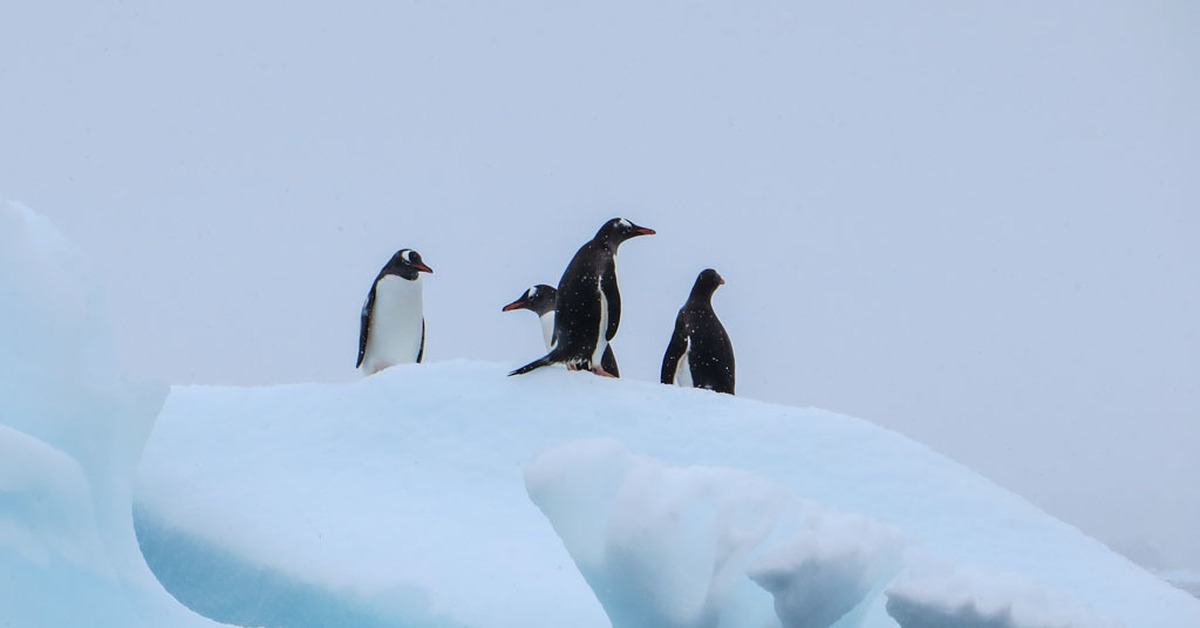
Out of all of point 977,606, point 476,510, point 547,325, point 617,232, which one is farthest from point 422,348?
point 977,606

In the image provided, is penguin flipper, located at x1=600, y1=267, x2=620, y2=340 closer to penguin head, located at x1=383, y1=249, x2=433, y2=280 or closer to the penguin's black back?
the penguin's black back

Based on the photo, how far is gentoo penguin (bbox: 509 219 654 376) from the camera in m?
5.25

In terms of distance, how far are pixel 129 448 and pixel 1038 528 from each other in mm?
3409

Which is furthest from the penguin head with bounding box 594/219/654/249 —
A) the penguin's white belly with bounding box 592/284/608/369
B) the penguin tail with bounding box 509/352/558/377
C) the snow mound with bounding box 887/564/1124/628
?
the snow mound with bounding box 887/564/1124/628

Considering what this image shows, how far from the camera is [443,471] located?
4199mm

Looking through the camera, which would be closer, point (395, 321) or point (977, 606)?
point (977, 606)

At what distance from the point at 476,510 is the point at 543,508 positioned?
1754 millimetres

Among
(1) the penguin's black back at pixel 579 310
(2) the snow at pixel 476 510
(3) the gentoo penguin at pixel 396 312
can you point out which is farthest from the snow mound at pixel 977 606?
(3) the gentoo penguin at pixel 396 312

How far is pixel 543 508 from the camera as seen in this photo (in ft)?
7.37

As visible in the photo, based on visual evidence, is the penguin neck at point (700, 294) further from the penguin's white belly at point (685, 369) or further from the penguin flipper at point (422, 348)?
the penguin flipper at point (422, 348)

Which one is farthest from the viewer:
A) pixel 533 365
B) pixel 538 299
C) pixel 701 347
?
pixel 538 299

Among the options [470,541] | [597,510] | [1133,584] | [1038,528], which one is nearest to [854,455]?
[1038,528]

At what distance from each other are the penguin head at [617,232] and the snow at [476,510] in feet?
3.95

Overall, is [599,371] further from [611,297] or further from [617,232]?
[617,232]
